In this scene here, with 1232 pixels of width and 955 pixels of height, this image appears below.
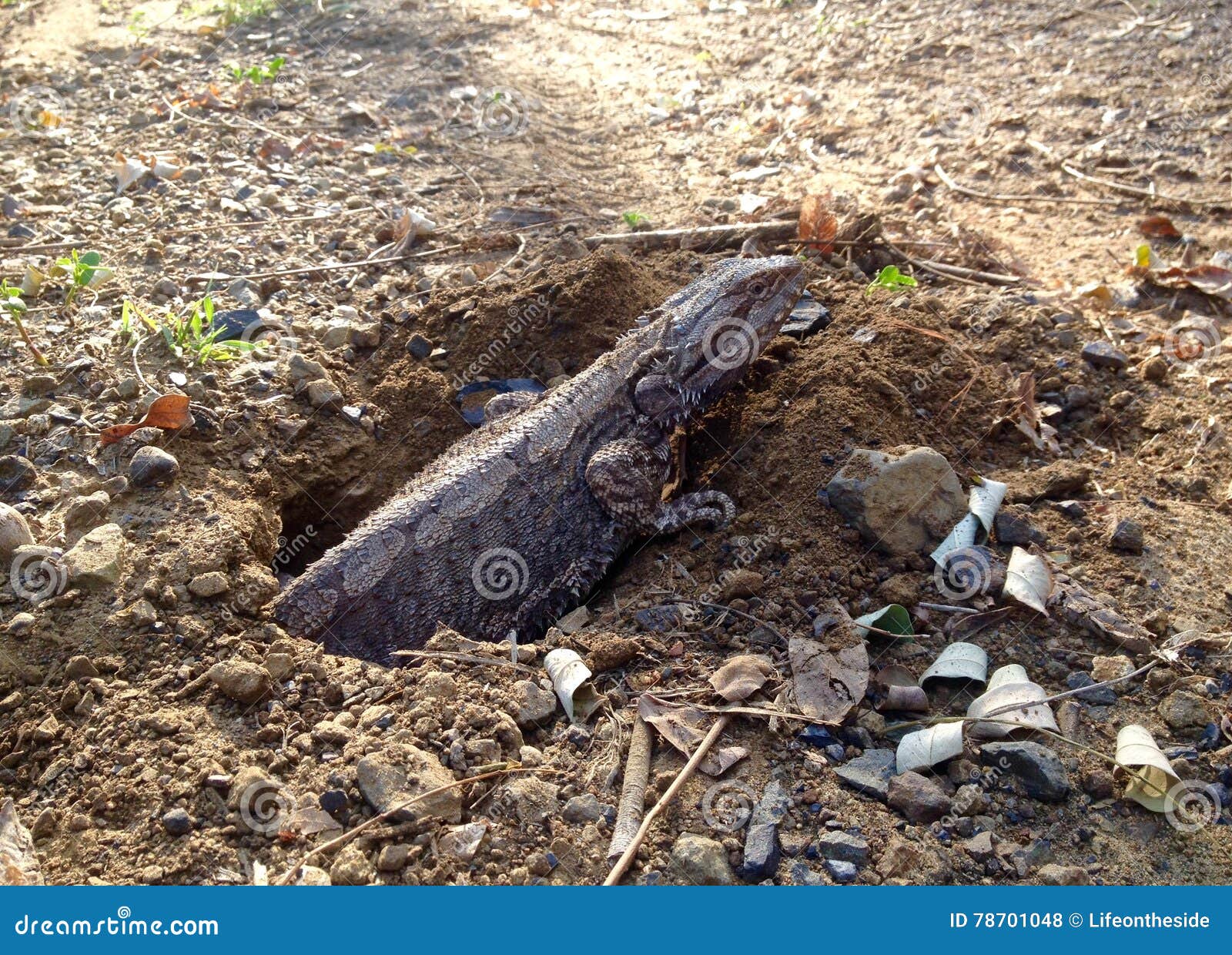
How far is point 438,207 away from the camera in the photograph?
7527 mm

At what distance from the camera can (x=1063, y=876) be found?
317 centimetres

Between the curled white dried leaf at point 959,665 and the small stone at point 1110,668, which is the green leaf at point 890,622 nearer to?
the curled white dried leaf at point 959,665

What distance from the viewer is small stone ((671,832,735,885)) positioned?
→ 3.22 m

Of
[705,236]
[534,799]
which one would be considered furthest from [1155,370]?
[534,799]

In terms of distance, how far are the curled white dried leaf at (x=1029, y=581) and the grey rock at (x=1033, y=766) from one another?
75 cm

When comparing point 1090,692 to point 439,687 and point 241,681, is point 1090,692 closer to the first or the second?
point 439,687

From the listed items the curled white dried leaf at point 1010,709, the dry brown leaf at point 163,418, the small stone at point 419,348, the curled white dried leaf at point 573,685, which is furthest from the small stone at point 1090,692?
the dry brown leaf at point 163,418

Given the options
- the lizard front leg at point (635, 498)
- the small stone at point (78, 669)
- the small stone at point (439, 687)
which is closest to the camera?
the small stone at point (439, 687)

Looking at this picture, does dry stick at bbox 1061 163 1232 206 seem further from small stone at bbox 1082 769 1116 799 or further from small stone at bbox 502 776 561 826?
small stone at bbox 502 776 561 826

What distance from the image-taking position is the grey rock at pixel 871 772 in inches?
138

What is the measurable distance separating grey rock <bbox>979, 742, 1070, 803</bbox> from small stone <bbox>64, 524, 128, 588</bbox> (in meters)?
3.84

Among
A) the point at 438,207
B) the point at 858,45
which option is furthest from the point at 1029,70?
the point at 438,207

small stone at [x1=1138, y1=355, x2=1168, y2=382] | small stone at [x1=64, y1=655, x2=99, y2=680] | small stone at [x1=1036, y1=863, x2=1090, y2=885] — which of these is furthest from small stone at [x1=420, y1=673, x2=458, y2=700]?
small stone at [x1=1138, y1=355, x2=1168, y2=382]

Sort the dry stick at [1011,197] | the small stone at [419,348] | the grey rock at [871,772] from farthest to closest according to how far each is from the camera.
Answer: the dry stick at [1011,197]
the small stone at [419,348]
the grey rock at [871,772]
